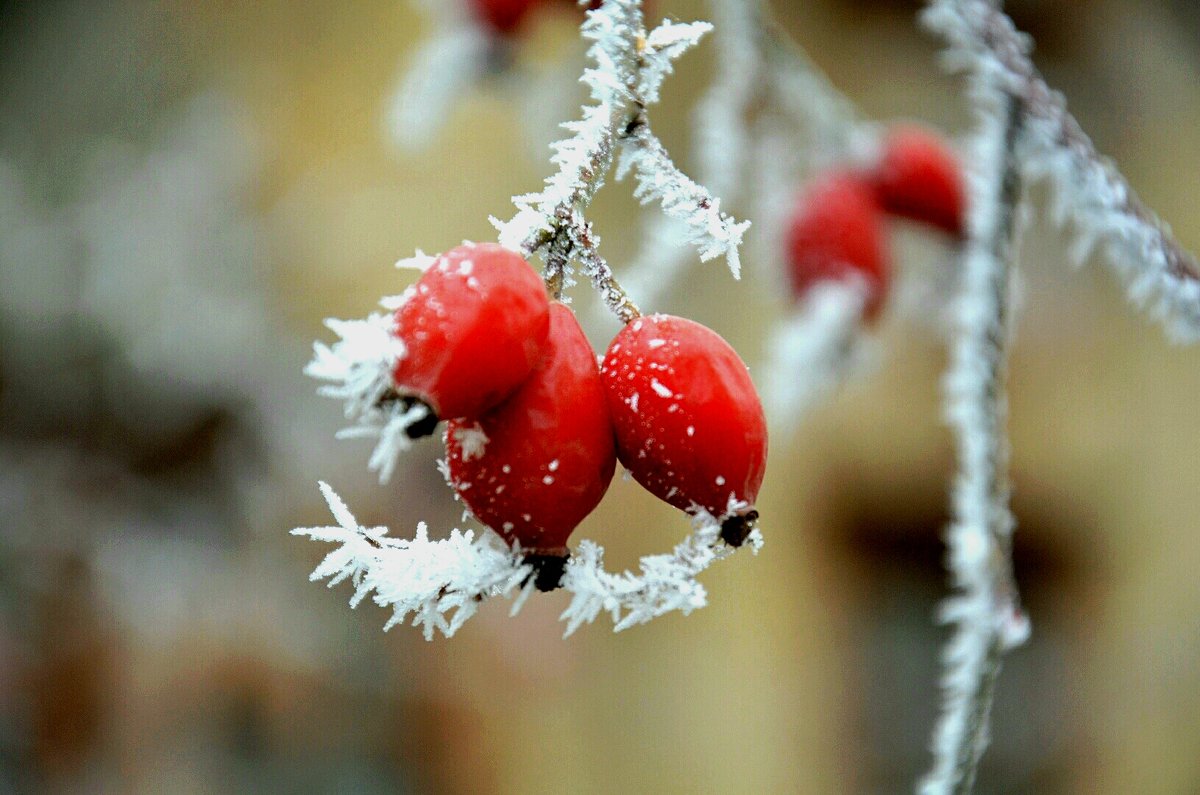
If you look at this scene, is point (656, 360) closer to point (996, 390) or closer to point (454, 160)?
point (996, 390)

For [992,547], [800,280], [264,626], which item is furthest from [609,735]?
[992,547]

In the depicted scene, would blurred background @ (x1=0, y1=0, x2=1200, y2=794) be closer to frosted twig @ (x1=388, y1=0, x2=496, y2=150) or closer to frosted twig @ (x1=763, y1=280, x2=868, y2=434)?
frosted twig @ (x1=763, y1=280, x2=868, y2=434)

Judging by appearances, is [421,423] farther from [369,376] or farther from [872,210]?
[872,210]

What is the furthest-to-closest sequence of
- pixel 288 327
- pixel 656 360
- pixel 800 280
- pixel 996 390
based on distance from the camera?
pixel 288 327, pixel 800 280, pixel 996 390, pixel 656 360

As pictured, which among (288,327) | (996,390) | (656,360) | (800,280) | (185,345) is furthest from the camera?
(288,327)

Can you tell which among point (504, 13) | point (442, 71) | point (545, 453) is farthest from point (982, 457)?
point (442, 71)

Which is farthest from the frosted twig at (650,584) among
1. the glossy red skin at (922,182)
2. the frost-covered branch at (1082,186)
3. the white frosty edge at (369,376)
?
the glossy red skin at (922,182)

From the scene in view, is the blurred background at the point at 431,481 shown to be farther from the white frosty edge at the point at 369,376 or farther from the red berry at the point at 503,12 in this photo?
the white frosty edge at the point at 369,376
